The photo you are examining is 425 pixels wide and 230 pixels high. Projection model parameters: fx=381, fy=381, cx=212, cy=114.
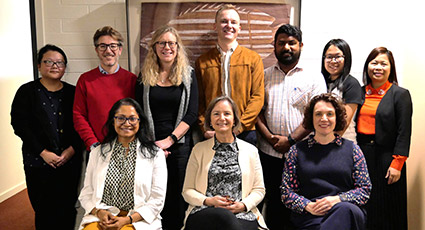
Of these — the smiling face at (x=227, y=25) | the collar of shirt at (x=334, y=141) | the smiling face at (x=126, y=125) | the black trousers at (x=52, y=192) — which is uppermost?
the smiling face at (x=227, y=25)

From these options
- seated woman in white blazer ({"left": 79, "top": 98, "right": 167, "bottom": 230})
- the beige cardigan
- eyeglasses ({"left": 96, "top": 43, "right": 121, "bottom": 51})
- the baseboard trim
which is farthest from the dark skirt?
the baseboard trim

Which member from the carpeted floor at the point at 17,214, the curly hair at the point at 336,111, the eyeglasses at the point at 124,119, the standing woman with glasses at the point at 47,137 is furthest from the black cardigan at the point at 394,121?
the carpeted floor at the point at 17,214

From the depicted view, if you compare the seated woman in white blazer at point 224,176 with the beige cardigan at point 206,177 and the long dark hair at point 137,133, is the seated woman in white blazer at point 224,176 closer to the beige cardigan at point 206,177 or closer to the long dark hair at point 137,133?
the beige cardigan at point 206,177

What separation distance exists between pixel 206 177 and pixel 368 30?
6.14 ft

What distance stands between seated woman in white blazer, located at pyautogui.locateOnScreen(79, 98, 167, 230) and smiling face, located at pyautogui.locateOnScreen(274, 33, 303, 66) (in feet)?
3.47

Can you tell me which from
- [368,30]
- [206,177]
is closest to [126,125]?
[206,177]

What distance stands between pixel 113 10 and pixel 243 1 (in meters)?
1.06

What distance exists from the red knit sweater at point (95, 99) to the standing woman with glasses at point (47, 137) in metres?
0.17

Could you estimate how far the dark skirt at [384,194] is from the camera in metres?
2.63

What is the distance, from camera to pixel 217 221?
2104 millimetres

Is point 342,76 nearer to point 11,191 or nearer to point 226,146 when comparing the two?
point 226,146

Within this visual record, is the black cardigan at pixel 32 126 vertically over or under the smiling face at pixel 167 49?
under

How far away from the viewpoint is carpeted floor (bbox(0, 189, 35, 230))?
3393 millimetres

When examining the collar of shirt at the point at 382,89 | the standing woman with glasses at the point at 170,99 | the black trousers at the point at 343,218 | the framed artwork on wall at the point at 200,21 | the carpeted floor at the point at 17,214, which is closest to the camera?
the black trousers at the point at 343,218
